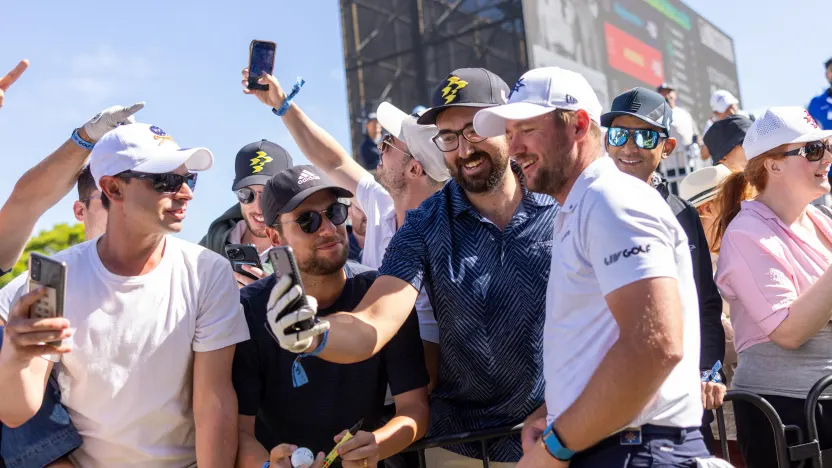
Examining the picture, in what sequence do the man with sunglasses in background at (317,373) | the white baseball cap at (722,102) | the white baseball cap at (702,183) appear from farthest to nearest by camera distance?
the white baseball cap at (722,102) → the white baseball cap at (702,183) → the man with sunglasses in background at (317,373)

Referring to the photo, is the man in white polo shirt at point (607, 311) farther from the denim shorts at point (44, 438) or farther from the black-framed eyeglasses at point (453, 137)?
the denim shorts at point (44, 438)

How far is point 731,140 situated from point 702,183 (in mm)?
746

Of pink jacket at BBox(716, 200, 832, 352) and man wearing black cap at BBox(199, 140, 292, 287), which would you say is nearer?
pink jacket at BBox(716, 200, 832, 352)

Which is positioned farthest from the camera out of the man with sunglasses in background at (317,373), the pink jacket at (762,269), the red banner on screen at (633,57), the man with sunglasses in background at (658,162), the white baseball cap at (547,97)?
the red banner on screen at (633,57)

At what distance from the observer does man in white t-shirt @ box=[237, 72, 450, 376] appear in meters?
4.12

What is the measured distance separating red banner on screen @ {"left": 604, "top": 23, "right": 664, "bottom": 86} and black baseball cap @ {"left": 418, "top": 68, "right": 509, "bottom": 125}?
16.1m

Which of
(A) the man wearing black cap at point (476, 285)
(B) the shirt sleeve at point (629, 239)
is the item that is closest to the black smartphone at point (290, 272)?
(A) the man wearing black cap at point (476, 285)

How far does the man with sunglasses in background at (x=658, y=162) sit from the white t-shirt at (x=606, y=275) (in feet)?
4.70

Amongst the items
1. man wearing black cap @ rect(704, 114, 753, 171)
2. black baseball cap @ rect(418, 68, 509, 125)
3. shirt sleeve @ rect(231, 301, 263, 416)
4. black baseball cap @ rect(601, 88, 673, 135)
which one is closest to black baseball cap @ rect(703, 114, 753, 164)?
man wearing black cap @ rect(704, 114, 753, 171)

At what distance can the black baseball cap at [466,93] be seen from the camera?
3332mm

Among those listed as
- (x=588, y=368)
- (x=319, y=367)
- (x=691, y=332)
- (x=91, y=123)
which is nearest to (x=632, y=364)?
(x=588, y=368)

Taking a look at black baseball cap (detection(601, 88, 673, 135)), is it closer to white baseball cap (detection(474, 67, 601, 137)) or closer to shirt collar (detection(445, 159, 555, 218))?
shirt collar (detection(445, 159, 555, 218))

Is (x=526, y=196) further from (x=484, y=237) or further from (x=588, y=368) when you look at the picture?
(x=588, y=368)

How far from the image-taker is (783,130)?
3.74 m
